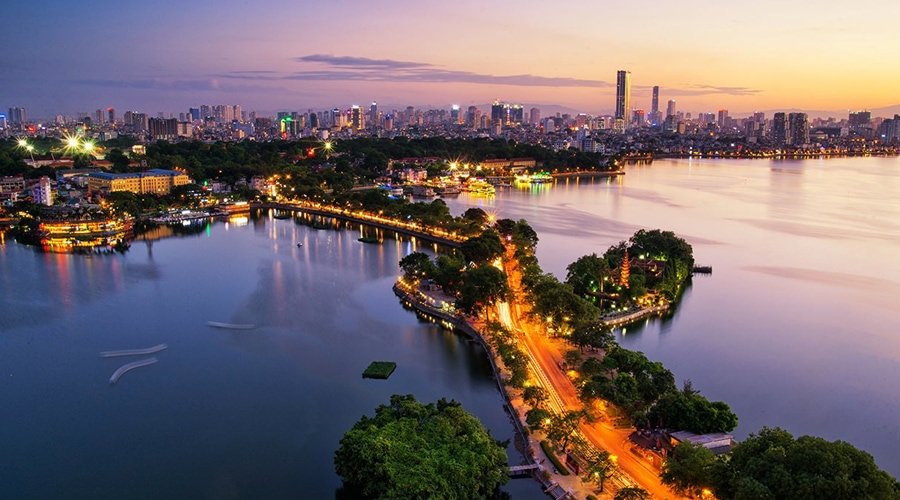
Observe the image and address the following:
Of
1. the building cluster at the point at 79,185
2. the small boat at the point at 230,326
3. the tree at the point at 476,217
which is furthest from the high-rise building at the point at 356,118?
the small boat at the point at 230,326

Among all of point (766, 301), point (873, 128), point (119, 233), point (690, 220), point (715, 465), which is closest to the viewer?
point (715, 465)

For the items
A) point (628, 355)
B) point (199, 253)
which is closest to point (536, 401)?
point (628, 355)

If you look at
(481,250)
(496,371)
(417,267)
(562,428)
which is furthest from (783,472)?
(481,250)

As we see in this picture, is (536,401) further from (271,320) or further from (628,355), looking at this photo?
(271,320)

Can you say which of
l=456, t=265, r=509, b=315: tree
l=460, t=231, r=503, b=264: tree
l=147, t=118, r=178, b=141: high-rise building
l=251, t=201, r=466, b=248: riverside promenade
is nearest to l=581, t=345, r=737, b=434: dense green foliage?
l=456, t=265, r=509, b=315: tree

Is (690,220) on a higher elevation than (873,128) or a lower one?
lower

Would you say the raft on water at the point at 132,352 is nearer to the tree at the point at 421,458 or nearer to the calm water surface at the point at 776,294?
the tree at the point at 421,458

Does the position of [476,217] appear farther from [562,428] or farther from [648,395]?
[562,428]
